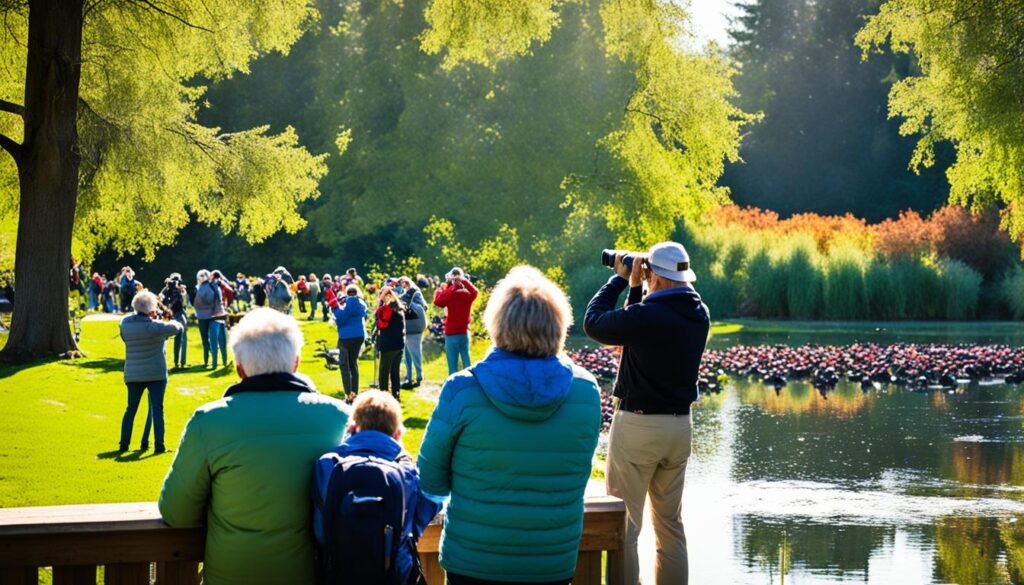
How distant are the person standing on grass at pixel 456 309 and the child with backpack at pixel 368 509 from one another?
12.1 m

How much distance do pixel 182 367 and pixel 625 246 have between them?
52.4 ft

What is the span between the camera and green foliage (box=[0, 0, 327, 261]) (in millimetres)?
21562

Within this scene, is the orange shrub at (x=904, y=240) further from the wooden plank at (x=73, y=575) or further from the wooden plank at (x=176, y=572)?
the wooden plank at (x=73, y=575)

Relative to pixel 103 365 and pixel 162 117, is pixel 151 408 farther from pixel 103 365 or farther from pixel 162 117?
pixel 162 117

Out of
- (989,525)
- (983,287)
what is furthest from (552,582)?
(983,287)

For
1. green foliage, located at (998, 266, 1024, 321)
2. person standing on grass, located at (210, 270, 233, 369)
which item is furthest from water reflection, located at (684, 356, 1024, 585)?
green foliage, located at (998, 266, 1024, 321)

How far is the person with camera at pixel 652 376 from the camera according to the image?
612cm

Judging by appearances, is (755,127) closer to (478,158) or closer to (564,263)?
(478,158)

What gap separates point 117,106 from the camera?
21781 millimetres

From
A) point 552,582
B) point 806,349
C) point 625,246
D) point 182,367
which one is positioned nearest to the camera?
point 552,582

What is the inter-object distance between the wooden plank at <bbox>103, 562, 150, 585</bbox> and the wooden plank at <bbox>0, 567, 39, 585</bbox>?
0.88ft

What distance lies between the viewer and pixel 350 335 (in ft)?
54.2

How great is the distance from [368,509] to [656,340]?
7.56ft

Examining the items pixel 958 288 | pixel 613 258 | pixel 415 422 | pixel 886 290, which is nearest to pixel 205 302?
pixel 415 422
